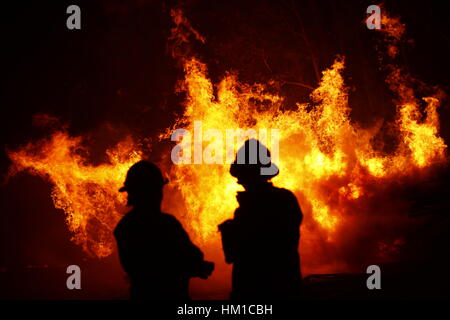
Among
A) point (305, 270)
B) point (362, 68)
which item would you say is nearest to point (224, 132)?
point (305, 270)

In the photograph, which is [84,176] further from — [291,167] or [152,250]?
[152,250]

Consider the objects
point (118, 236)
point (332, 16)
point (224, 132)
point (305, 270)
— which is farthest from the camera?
point (332, 16)

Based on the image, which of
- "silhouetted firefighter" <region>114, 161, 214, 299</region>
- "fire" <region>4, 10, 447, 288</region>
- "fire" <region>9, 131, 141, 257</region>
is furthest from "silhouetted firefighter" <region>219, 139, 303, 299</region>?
"fire" <region>9, 131, 141, 257</region>

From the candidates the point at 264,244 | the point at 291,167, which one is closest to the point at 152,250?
the point at 264,244

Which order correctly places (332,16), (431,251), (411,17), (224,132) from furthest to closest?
(332,16) < (411,17) < (224,132) < (431,251)

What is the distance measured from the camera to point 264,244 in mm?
3332

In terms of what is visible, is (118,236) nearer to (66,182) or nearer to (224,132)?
(224,132)

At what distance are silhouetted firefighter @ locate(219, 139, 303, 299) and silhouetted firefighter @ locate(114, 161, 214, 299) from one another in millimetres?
309

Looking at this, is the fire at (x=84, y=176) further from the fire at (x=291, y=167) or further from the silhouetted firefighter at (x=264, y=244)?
the silhouetted firefighter at (x=264, y=244)

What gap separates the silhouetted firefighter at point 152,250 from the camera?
310cm

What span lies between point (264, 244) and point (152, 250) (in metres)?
0.87

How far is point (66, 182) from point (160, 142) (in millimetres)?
4258

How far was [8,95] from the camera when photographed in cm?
1480

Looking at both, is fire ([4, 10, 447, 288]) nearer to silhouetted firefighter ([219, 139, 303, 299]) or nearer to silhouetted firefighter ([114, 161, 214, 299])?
silhouetted firefighter ([219, 139, 303, 299])
